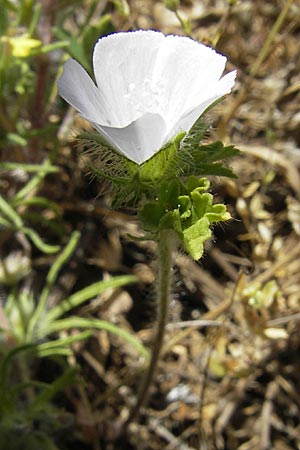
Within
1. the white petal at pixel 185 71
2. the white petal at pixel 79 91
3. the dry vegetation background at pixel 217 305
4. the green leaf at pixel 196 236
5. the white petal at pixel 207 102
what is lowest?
the dry vegetation background at pixel 217 305

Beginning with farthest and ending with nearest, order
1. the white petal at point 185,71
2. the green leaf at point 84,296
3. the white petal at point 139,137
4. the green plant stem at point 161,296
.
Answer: the green leaf at point 84,296 < the green plant stem at point 161,296 < the white petal at point 185,71 < the white petal at point 139,137

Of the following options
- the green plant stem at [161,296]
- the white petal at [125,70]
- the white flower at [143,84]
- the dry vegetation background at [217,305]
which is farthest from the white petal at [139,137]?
the dry vegetation background at [217,305]

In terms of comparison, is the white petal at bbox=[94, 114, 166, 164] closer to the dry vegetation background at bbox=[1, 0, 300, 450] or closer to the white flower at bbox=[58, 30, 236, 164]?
the white flower at bbox=[58, 30, 236, 164]

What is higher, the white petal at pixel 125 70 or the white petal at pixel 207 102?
the white petal at pixel 125 70

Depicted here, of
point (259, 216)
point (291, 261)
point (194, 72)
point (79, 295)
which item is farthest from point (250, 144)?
point (194, 72)

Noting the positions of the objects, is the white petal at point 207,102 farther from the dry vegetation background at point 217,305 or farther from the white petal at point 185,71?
the dry vegetation background at point 217,305

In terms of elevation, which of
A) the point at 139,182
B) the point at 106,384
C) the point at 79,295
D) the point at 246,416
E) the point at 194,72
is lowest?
the point at 246,416

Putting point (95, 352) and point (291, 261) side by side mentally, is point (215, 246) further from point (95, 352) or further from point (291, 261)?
point (95, 352)
